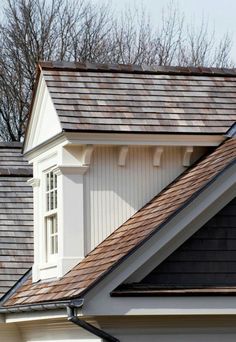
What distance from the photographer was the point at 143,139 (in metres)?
17.0

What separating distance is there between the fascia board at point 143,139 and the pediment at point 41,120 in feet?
2.29

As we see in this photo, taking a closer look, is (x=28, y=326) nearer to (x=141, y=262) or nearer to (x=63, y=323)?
(x=63, y=323)

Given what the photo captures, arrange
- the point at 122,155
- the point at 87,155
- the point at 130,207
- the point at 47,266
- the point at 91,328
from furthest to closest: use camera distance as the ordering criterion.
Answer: the point at 47,266, the point at 130,207, the point at 122,155, the point at 87,155, the point at 91,328

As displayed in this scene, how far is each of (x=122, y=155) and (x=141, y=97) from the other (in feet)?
4.22

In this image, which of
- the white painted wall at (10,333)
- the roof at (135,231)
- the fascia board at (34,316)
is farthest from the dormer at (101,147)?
the white painted wall at (10,333)

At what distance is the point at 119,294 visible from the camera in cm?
1462

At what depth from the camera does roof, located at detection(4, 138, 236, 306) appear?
49.3ft

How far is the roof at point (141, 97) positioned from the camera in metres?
17.1

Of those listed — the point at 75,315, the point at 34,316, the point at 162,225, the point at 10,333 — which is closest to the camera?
the point at 75,315

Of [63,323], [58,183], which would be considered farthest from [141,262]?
[58,183]

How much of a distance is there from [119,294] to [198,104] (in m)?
4.35

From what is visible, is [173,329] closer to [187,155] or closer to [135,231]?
[135,231]

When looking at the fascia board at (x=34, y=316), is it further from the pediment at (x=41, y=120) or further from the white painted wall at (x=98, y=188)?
the pediment at (x=41, y=120)

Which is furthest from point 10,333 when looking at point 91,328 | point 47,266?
point 91,328
